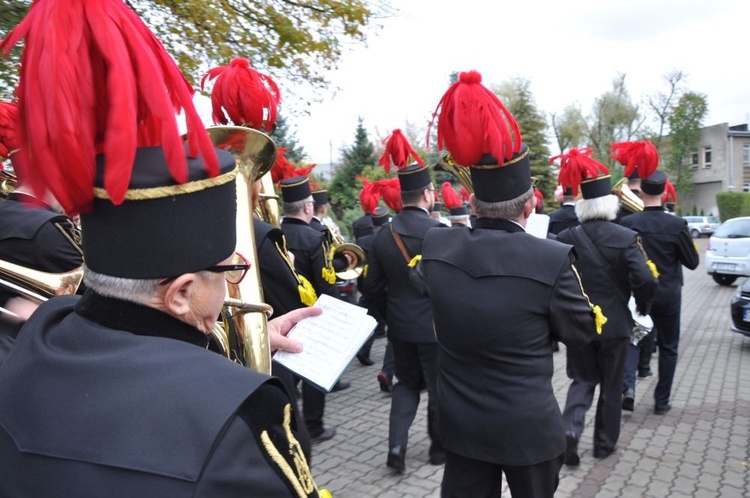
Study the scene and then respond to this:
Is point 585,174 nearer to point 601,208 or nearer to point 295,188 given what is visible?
point 601,208

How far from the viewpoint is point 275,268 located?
3.60 meters

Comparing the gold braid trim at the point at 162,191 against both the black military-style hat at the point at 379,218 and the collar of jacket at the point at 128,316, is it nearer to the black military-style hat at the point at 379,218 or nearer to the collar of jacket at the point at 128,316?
the collar of jacket at the point at 128,316

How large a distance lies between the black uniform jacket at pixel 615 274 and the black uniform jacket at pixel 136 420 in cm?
389

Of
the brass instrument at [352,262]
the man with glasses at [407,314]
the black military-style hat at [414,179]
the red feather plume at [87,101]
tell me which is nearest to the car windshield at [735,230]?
the brass instrument at [352,262]

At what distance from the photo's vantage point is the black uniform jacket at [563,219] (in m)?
8.32

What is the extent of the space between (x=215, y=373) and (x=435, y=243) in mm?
2207

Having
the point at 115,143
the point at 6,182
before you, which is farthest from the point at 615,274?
the point at 6,182

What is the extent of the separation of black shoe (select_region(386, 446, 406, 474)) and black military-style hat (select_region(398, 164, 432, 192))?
211 cm

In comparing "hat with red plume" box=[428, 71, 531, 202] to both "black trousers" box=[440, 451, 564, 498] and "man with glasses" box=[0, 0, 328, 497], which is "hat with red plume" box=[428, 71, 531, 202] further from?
"man with glasses" box=[0, 0, 328, 497]

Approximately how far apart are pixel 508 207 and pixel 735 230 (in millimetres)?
13578

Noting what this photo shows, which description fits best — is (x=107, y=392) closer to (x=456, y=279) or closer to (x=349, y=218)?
(x=456, y=279)

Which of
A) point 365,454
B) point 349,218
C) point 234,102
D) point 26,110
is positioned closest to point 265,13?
point 234,102

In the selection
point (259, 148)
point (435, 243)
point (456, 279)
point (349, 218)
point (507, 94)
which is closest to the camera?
point (259, 148)

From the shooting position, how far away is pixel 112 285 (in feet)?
4.07
